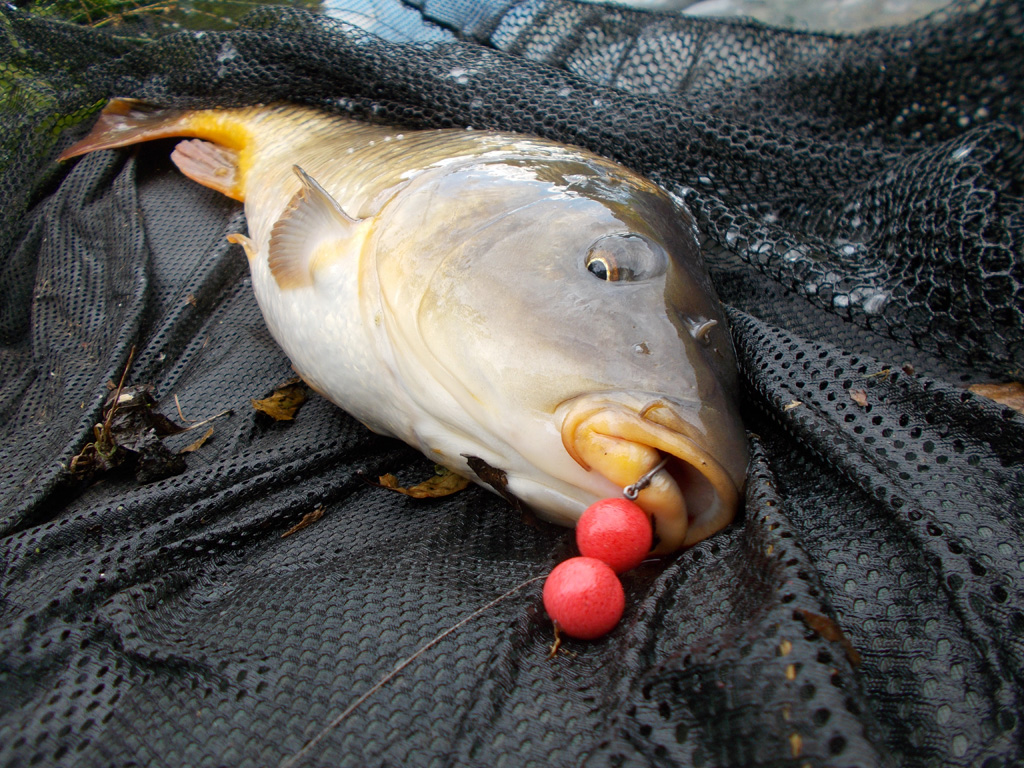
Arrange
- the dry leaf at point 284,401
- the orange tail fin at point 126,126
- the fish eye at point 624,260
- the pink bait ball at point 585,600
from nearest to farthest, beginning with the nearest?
1. the pink bait ball at point 585,600
2. the fish eye at point 624,260
3. the dry leaf at point 284,401
4. the orange tail fin at point 126,126

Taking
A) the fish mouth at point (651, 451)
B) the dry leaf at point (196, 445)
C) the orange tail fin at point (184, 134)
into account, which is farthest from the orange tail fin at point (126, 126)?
the fish mouth at point (651, 451)

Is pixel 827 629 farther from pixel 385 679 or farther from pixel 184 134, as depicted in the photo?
pixel 184 134

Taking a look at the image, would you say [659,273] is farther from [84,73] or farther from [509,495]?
[84,73]

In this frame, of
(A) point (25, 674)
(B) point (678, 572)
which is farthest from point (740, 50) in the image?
(A) point (25, 674)

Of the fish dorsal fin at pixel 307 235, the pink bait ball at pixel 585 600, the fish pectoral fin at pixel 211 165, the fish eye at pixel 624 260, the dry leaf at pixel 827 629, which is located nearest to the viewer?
the dry leaf at pixel 827 629

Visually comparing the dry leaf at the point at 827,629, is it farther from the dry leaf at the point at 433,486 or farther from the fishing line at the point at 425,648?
the dry leaf at the point at 433,486

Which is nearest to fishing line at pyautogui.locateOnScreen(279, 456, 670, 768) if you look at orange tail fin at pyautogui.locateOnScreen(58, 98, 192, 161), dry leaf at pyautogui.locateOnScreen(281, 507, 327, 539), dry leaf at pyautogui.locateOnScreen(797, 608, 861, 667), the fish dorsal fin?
dry leaf at pyautogui.locateOnScreen(797, 608, 861, 667)

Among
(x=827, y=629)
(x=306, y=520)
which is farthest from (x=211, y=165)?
(x=827, y=629)
